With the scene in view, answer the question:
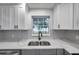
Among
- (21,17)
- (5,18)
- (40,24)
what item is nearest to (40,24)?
(40,24)

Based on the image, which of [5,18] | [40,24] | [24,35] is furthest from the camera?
[24,35]

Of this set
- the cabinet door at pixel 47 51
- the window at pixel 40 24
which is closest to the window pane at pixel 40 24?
the window at pixel 40 24

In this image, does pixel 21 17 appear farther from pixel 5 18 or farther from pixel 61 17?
pixel 61 17

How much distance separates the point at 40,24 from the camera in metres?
1.51

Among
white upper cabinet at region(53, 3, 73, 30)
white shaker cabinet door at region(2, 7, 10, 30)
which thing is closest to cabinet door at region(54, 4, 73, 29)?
white upper cabinet at region(53, 3, 73, 30)

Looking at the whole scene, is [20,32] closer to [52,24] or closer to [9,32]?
[9,32]

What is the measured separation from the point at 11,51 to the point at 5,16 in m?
0.59

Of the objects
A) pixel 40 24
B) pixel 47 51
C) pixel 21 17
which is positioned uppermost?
pixel 21 17

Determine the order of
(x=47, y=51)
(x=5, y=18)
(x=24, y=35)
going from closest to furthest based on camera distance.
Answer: (x=47, y=51)
(x=5, y=18)
(x=24, y=35)

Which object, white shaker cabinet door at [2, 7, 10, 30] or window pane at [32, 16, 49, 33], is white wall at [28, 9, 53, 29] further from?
white shaker cabinet door at [2, 7, 10, 30]

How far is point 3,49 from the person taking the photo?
1173 mm

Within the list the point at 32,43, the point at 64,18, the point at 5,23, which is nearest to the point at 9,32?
the point at 5,23

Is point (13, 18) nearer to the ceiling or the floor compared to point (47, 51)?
nearer to the ceiling

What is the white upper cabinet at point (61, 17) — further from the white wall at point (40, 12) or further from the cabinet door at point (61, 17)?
the white wall at point (40, 12)
